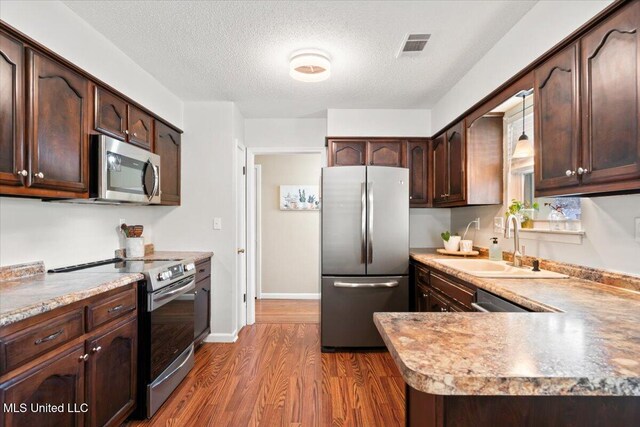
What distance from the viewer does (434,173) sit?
3531mm

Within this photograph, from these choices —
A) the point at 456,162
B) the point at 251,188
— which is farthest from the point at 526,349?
the point at 251,188

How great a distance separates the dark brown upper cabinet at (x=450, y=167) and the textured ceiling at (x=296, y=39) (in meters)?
0.45

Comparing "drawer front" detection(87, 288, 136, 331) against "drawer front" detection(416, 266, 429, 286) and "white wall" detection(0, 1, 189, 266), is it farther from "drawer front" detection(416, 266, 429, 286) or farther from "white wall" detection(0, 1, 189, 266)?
"drawer front" detection(416, 266, 429, 286)

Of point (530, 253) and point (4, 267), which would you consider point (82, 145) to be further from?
point (530, 253)

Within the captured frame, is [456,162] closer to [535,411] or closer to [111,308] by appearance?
[535,411]

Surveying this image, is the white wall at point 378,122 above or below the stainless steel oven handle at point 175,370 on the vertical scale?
above

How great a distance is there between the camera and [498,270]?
93.9 inches

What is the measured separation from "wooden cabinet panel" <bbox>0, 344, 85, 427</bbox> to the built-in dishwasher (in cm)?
202

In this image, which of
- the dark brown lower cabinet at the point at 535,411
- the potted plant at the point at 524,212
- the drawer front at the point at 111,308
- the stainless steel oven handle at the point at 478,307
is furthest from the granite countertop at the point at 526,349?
the drawer front at the point at 111,308

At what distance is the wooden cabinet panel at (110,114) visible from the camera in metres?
2.14

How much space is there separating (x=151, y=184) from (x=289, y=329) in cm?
213

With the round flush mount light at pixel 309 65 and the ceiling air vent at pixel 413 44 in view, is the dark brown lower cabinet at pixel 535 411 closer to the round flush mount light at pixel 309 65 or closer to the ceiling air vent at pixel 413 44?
the ceiling air vent at pixel 413 44

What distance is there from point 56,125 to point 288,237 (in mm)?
3543

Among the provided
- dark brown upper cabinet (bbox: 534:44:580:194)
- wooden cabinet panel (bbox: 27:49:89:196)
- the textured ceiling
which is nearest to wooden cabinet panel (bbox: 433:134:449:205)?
the textured ceiling
